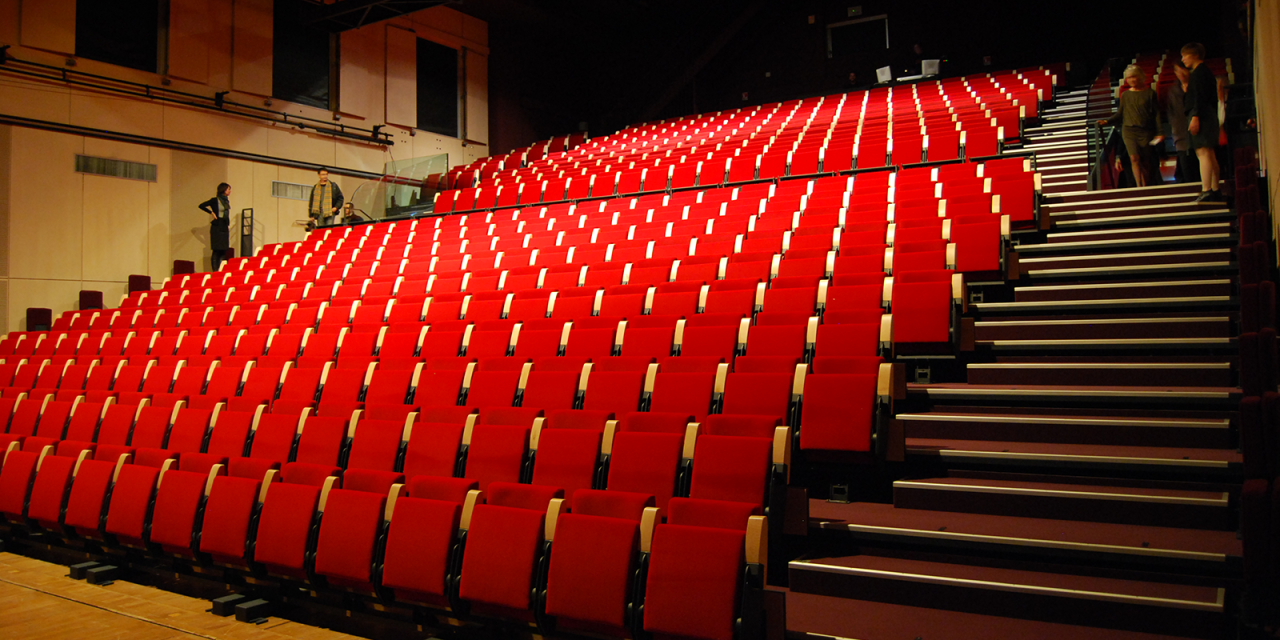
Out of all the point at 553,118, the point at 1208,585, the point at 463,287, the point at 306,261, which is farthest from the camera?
the point at 553,118

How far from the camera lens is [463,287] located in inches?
99.0

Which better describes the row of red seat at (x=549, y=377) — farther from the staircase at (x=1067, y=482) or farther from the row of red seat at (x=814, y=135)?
the row of red seat at (x=814, y=135)

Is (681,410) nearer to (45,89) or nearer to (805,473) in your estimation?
(805,473)

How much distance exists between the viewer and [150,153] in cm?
392

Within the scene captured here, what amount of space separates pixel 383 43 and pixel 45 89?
6.26ft

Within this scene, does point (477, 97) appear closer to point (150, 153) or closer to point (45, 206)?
point (150, 153)

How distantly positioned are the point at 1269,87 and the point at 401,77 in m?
4.53

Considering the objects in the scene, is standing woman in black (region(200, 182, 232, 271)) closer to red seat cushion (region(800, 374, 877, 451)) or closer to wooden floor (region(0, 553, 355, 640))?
wooden floor (region(0, 553, 355, 640))

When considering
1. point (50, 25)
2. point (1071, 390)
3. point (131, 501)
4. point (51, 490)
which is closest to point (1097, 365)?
point (1071, 390)

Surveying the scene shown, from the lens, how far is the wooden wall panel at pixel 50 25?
3.54m

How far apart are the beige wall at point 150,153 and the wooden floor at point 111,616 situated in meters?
2.54

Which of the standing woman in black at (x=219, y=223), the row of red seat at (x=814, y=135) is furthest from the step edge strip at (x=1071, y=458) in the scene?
the standing woman in black at (x=219, y=223)

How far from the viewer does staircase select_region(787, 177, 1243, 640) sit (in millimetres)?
942

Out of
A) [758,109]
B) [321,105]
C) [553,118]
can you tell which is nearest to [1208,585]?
[758,109]
